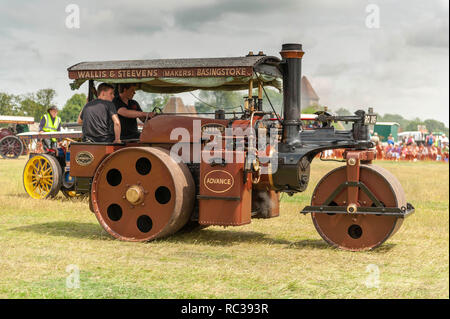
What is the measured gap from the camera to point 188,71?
7.01 metres

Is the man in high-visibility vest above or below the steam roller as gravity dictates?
above

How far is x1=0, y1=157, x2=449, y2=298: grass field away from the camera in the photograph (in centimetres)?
493

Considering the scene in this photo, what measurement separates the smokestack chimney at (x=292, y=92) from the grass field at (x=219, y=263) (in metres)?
1.20

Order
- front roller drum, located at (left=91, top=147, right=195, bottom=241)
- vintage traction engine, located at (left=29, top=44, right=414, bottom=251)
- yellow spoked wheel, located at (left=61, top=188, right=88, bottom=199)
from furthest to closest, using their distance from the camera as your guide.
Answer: yellow spoked wheel, located at (left=61, top=188, right=88, bottom=199) → front roller drum, located at (left=91, top=147, right=195, bottom=241) → vintage traction engine, located at (left=29, top=44, right=414, bottom=251)

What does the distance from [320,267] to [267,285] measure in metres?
0.89

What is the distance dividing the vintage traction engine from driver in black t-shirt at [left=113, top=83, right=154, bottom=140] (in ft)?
1.30

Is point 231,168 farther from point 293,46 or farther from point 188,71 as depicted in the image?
point 293,46

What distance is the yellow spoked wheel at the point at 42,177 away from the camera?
11289 mm

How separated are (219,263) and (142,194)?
153 cm

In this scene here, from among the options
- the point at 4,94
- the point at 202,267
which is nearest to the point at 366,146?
the point at 202,267

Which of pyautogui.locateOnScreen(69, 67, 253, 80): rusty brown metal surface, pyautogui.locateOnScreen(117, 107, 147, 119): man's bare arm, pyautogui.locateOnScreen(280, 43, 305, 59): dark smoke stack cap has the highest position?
pyautogui.locateOnScreen(280, 43, 305, 59): dark smoke stack cap

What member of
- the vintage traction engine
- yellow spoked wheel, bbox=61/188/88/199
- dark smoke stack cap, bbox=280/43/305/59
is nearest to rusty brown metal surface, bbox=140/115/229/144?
the vintage traction engine

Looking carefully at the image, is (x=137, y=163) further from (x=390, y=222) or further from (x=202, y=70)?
(x=390, y=222)

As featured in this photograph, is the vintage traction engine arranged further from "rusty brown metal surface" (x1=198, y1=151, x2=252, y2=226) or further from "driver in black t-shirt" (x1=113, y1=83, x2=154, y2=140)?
"driver in black t-shirt" (x1=113, y1=83, x2=154, y2=140)
